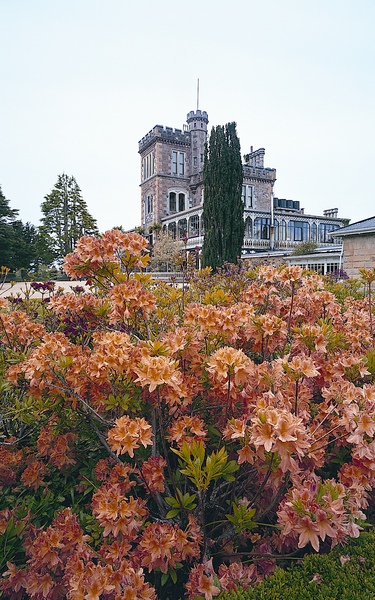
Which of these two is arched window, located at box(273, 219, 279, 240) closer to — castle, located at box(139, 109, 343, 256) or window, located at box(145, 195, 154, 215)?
castle, located at box(139, 109, 343, 256)

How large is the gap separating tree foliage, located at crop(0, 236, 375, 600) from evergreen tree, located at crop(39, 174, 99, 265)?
117 ft

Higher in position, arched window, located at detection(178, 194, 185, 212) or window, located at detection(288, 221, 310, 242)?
arched window, located at detection(178, 194, 185, 212)

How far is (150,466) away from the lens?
166 cm

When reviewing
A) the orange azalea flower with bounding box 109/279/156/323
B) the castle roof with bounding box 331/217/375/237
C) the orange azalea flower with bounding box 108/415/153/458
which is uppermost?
the castle roof with bounding box 331/217/375/237

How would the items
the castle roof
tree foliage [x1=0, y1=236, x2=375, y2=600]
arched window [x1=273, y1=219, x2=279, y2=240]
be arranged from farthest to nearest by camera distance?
arched window [x1=273, y1=219, x2=279, y2=240]
the castle roof
tree foliage [x1=0, y1=236, x2=375, y2=600]

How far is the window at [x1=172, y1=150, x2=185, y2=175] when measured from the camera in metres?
41.5

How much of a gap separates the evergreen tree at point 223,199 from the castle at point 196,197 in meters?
12.8

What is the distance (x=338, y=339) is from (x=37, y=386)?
1663 mm

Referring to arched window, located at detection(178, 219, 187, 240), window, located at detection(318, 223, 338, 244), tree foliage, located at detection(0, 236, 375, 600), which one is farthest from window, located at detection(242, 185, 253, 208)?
tree foliage, located at detection(0, 236, 375, 600)

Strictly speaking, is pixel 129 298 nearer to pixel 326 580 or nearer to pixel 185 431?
pixel 185 431

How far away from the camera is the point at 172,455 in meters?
2.14

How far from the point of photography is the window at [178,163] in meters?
41.5

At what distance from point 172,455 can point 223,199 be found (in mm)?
19531

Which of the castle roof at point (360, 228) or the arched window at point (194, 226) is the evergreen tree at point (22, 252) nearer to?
the arched window at point (194, 226)
